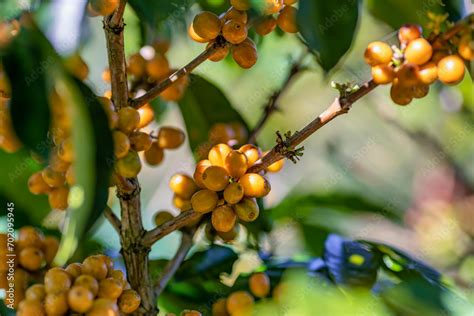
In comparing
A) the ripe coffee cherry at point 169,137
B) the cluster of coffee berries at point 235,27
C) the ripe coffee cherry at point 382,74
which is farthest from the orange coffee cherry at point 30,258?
the ripe coffee cherry at point 382,74

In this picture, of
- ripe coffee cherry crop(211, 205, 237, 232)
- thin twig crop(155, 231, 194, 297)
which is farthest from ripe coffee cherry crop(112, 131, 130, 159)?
thin twig crop(155, 231, 194, 297)

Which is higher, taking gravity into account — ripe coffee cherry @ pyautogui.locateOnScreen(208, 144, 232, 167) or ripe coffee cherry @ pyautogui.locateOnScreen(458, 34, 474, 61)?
ripe coffee cherry @ pyautogui.locateOnScreen(458, 34, 474, 61)

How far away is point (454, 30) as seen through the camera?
31.4 inches

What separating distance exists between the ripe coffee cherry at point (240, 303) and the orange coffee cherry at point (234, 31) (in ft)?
1.11

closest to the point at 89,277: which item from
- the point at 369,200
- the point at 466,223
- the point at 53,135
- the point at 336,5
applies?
the point at 53,135

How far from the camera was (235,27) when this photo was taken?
0.82 m

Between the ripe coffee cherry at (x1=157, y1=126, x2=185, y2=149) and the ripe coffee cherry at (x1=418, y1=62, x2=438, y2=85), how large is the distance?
340 millimetres

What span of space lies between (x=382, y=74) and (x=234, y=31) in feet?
0.52

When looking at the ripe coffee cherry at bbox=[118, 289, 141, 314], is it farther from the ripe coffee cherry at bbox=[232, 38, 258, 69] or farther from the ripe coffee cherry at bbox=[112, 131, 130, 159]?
the ripe coffee cherry at bbox=[232, 38, 258, 69]

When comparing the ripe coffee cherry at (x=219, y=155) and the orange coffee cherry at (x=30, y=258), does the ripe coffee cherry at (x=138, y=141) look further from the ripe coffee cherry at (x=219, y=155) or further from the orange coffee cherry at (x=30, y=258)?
the orange coffee cherry at (x=30, y=258)

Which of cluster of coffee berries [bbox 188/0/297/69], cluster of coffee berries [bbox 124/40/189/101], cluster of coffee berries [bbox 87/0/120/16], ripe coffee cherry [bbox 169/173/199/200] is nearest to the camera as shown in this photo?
cluster of coffee berries [bbox 87/0/120/16]

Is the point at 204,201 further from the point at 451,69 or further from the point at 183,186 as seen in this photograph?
the point at 451,69

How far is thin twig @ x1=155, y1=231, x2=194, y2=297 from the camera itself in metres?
0.92

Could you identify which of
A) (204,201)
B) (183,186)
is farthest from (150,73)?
(204,201)
